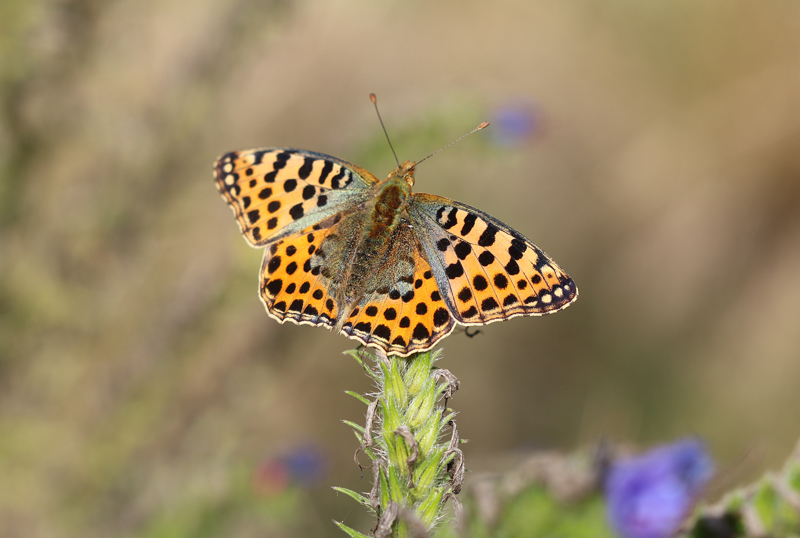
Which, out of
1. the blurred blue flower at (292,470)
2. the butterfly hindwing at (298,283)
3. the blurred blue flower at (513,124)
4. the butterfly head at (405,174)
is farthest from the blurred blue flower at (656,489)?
the blurred blue flower at (513,124)

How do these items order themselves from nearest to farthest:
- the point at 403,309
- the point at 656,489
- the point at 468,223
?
the point at 656,489 → the point at 403,309 → the point at 468,223

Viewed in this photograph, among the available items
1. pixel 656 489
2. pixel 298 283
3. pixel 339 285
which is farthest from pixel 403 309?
pixel 656 489

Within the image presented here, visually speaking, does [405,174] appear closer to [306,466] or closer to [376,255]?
[376,255]

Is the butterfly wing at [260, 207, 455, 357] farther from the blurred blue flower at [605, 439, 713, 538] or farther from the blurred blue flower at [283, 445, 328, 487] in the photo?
the blurred blue flower at [283, 445, 328, 487]

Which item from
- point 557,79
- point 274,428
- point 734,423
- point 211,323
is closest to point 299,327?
point 211,323

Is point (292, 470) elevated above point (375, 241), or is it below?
below

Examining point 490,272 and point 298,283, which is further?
point 298,283

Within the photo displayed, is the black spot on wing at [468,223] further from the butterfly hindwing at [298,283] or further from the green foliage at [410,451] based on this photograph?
the green foliage at [410,451]
